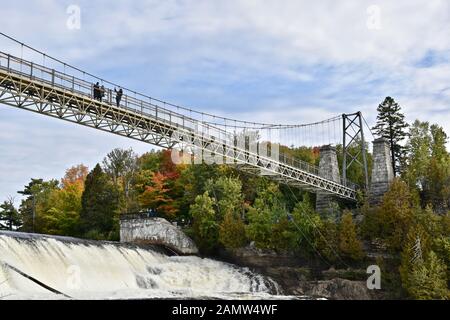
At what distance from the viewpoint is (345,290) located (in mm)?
33062

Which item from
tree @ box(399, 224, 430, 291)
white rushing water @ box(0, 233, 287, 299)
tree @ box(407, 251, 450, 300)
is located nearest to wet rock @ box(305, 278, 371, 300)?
white rushing water @ box(0, 233, 287, 299)

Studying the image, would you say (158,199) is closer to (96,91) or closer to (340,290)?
(96,91)

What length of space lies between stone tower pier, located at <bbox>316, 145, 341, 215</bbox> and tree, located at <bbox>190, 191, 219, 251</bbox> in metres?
10.4

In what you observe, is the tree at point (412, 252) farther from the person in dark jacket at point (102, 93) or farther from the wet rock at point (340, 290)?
the person in dark jacket at point (102, 93)

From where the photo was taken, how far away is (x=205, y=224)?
39906 mm

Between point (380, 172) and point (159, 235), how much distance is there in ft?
64.1

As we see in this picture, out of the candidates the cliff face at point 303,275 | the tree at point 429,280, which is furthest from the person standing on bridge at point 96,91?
the tree at point 429,280

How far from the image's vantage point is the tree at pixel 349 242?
114ft

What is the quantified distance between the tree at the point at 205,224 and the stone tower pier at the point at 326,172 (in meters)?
10.4

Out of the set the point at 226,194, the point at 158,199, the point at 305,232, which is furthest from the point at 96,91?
the point at 158,199

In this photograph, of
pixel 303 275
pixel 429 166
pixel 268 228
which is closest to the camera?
pixel 303 275

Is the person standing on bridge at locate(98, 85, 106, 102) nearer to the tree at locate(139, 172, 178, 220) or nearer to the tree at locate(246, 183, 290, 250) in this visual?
the tree at locate(246, 183, 290, 250)

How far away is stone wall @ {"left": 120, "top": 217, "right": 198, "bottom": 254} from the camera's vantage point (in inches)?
1507

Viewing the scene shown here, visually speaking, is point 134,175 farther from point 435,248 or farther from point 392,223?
point 435,248
